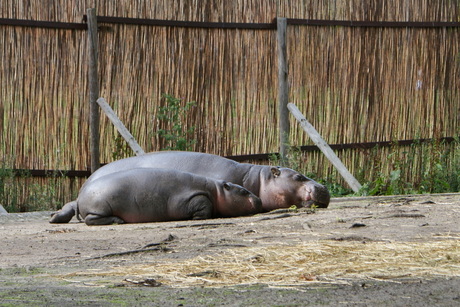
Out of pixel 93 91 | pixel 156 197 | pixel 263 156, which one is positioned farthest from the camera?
pixel 263 156

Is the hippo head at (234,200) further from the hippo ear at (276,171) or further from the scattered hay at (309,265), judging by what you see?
Answer: the scattered hay at (309,265)

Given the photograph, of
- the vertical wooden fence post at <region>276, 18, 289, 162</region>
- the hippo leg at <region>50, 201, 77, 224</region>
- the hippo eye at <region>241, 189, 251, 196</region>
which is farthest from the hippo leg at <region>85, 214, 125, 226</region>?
the vertical wooden fence post at <region>276, 18, 289, 162</region>

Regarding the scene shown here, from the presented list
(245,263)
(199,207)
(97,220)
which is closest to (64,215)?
(97,220)

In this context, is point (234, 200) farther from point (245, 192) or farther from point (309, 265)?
point (309, 265)

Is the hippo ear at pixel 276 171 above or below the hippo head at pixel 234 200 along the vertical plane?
above

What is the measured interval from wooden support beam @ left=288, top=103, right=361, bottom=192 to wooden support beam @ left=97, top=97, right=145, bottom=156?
1.98m

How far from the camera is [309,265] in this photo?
362 centimetres

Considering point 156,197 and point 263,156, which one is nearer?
point 156,197

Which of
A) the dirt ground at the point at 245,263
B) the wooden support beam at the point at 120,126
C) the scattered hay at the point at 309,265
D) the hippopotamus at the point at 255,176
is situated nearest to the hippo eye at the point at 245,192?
the hippopotamus at the point at 255,176

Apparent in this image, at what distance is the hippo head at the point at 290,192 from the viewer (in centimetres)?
759

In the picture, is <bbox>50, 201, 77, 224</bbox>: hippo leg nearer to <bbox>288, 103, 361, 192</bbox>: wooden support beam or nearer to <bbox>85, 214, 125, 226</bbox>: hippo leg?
<bbox>85, 214, 125, 226</bbox>: hippo leg

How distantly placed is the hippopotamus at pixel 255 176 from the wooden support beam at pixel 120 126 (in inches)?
46.6

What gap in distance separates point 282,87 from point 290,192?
8.44 feet

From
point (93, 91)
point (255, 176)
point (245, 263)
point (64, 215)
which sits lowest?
point (64, 215)
